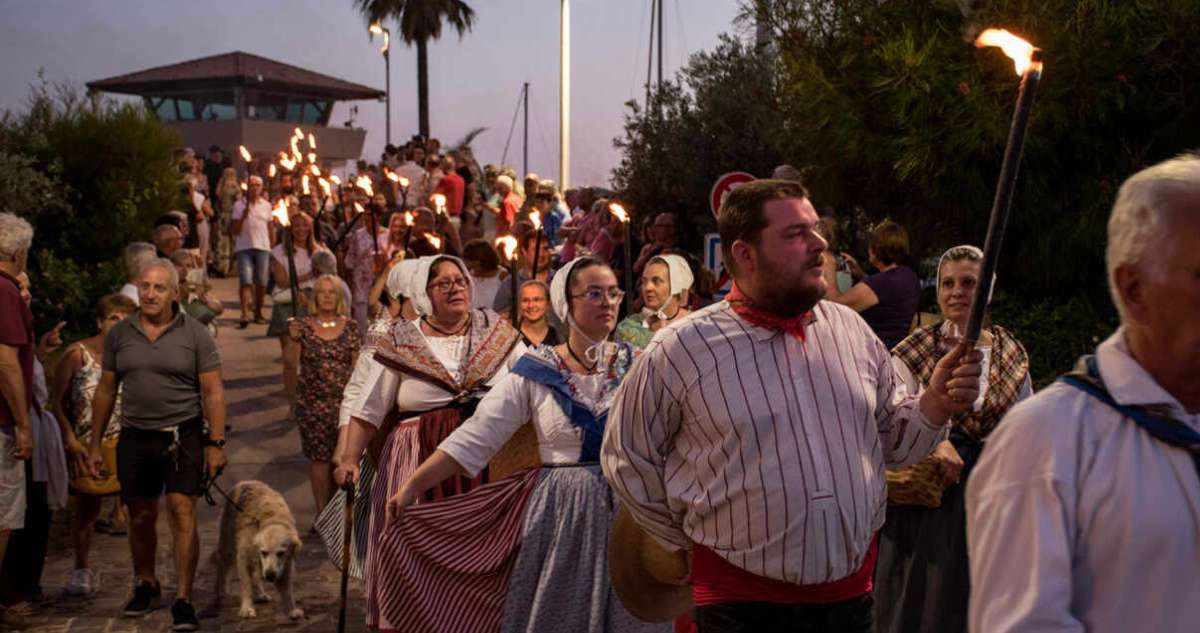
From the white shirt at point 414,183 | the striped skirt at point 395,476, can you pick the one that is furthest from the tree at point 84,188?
the striped skirt at point 395,476

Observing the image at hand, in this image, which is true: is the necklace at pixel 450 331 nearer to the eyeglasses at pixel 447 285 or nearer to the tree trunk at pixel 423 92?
the eyeglasses at pixel 447 285

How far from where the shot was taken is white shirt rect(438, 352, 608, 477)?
6.16 meters

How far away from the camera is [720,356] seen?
436cm

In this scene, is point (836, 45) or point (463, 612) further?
point (836, 45)

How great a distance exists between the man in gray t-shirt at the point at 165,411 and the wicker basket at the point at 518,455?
2.93 meters

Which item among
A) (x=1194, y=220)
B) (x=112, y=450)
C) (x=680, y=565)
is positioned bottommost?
(x=112, y=450)

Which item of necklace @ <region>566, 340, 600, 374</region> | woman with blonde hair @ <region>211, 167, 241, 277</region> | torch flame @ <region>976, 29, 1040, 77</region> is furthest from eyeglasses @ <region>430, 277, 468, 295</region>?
woman with blonde hair @ <region>211, 167, 241, 277</region>

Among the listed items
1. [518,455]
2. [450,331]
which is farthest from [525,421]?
[450,331]

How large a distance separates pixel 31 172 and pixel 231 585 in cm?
1033

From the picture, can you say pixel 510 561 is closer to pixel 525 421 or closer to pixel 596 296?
pixel 525 421

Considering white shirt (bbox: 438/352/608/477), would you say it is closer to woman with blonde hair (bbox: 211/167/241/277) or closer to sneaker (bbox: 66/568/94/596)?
sneaker (bbox: 66/568/94/596)

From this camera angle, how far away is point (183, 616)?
895 cm

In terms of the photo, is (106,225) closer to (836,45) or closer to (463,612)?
(836,45)

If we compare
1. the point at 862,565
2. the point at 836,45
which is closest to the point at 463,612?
the point at 862,565
